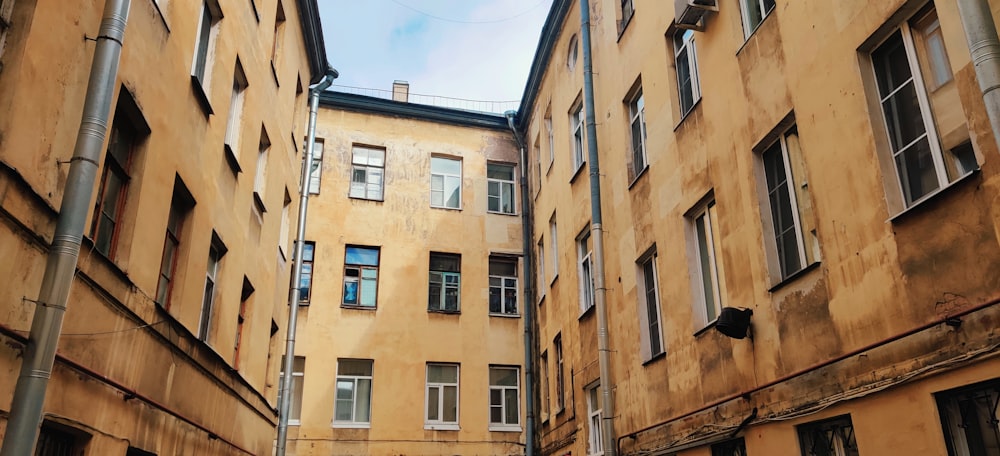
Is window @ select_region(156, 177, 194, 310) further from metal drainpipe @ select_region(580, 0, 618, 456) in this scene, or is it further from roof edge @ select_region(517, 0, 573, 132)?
roof edge @ select_region(517, 0, 573, 132)

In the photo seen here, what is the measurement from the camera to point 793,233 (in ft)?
26.8

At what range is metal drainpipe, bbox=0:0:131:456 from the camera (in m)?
5.11

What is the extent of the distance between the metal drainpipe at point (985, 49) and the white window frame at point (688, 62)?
520 centimetres

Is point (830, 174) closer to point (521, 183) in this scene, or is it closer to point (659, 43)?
point (659, 43)

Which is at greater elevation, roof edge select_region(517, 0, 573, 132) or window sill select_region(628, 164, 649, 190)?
roof edge select_region(517, 0, 573, 132)

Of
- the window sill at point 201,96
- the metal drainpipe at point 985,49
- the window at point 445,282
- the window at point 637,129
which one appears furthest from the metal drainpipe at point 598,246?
the metal drainpipe at point 985,49

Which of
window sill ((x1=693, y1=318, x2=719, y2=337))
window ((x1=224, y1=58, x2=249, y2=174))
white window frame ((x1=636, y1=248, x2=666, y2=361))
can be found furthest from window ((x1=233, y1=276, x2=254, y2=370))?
window sill ((x1=693, y1=318, x2=719, y2=337))

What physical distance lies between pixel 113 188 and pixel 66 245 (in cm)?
231

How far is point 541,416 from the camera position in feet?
61.7

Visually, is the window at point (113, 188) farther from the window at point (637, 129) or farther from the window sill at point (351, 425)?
the window sill at point (351, 425)

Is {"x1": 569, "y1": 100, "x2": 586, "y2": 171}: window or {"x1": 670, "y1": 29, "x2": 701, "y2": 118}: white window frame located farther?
{"x1": 569, "y1": 100, "x2": 586, "y2": 171}: window

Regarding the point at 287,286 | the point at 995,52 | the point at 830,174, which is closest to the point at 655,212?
the point at 830,174

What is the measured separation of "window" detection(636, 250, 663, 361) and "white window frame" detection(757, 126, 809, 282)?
329 cm

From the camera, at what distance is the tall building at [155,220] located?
5.63 m
